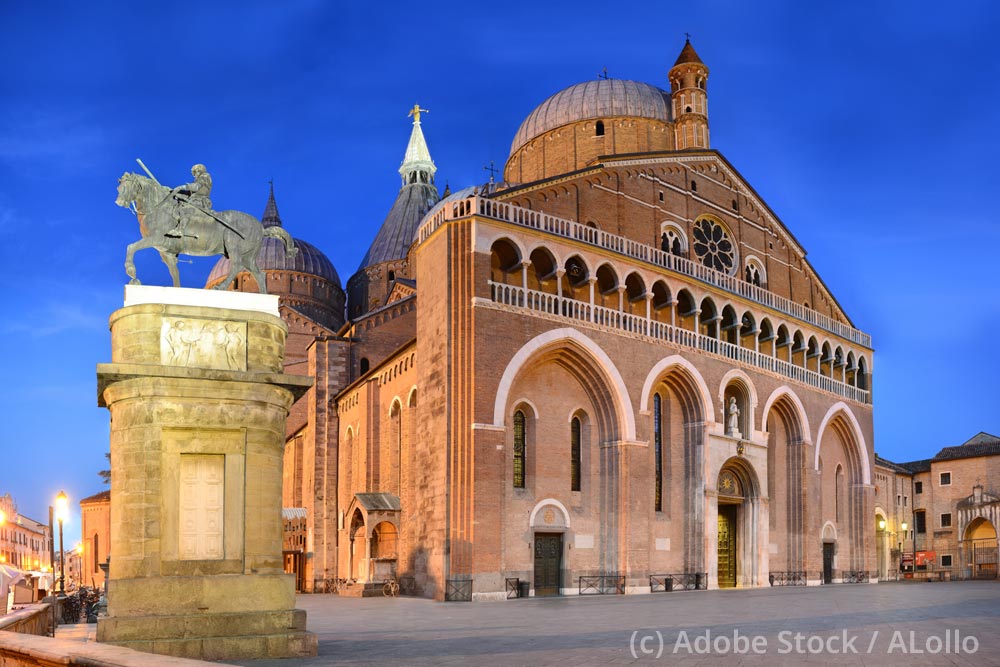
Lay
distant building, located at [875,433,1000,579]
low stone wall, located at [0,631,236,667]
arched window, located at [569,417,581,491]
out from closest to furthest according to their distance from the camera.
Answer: low stone wall, located at [0,631,236,667] → arched window, located at [569,417,581,491] → distant building, located at [875,433,1000,579]

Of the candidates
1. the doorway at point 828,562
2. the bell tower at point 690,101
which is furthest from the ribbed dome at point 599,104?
the doorway at point 828,562

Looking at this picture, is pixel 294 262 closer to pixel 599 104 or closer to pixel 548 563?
pixel 599 104

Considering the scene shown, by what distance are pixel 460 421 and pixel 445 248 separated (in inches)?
215

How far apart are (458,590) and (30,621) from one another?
15.8 metres

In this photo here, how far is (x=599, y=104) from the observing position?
1826 inches

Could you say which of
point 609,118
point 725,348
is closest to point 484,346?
point 725,348

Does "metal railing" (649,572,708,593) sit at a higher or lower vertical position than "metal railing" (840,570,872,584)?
higher

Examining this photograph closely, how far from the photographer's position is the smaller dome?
6392cm

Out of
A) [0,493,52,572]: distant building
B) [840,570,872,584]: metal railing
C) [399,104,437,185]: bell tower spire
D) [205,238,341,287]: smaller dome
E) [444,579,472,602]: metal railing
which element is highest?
[399,104,437,185]: bell tower spire

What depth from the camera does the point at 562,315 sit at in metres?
32.4

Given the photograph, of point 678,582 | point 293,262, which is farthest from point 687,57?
point 293,262

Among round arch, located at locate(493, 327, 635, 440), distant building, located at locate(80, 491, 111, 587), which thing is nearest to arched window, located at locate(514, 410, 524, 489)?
round arch, located at locate(493, 327, 635, 440)

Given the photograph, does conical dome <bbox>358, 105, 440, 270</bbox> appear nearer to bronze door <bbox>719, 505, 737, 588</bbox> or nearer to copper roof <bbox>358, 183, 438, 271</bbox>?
copper roof <bbox>358, 183, 438, 271</bbox>

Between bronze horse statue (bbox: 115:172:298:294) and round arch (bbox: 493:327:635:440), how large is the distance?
15.4 meters
